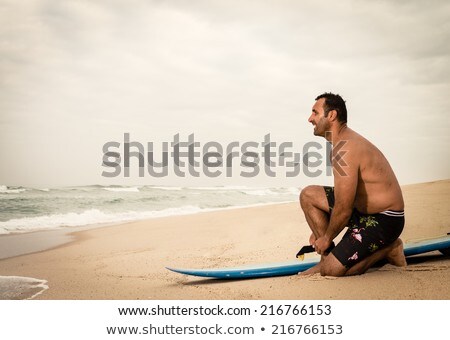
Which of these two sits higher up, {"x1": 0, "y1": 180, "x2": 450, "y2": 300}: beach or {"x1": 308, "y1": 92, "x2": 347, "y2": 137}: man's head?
{"x1": 308, "y1": 92, "x2": 347, "y2": 137}: man's head

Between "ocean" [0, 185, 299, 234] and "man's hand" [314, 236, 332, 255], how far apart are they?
4626 millimetres

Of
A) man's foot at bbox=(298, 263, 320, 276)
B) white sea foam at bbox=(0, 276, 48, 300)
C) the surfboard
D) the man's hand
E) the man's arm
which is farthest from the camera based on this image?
white sea foam at bbox=(0, 276, 48, 300)

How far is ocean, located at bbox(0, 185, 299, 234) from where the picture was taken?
6523 mm

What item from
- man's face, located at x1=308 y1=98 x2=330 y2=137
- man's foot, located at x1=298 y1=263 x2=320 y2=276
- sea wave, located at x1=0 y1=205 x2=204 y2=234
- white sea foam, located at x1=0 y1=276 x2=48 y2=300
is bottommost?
sea wave, located at x1=0 y1=205 x2=204 y2=234

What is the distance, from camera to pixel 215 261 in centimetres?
272

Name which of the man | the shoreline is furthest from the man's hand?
the shoreline

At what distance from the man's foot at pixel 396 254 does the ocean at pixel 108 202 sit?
482 cm

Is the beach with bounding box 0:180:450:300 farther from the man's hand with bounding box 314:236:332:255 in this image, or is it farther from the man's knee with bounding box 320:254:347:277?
the man's hand with bounding box 314:236:332:255

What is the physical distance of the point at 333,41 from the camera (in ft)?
12.4

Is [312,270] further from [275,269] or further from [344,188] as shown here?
[344,188]

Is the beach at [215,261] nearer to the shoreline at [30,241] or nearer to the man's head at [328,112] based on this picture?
the shoreline at [30,241]

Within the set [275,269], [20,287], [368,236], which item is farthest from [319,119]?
[20,287]

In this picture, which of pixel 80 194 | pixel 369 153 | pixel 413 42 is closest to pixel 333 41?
pixel 413 42
